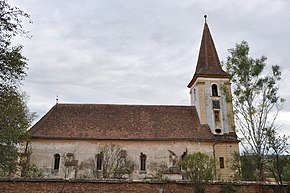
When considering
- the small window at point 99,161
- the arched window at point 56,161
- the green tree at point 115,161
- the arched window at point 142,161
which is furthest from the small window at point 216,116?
the arched window at point 56,161

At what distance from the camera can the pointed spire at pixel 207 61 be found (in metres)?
33.5

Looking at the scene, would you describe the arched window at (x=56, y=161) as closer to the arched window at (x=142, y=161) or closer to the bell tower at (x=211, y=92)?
the arched window at (x=142, y=161)

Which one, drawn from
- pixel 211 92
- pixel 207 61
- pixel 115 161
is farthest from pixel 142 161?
pixel 207 61

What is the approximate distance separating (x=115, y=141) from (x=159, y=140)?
4209mm

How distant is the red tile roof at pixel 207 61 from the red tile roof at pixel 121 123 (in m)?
4.14

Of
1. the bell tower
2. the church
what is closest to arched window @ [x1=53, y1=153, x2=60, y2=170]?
the church

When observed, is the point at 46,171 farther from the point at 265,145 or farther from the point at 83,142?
the point at 265,145

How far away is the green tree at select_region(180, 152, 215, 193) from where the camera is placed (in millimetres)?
15570

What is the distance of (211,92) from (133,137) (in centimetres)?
1002

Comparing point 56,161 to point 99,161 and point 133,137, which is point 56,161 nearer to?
point 99,161

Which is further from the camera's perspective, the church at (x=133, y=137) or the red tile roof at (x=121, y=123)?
the red tile roof at (x=121, y=123)

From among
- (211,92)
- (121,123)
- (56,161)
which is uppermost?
(211,92)

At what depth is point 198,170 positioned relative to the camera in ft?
59.4

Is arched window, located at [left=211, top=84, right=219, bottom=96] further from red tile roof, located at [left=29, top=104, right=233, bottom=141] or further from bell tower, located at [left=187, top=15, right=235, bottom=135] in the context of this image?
red tile roof, located at [left=29, top=104, right=233, bottom=141]
